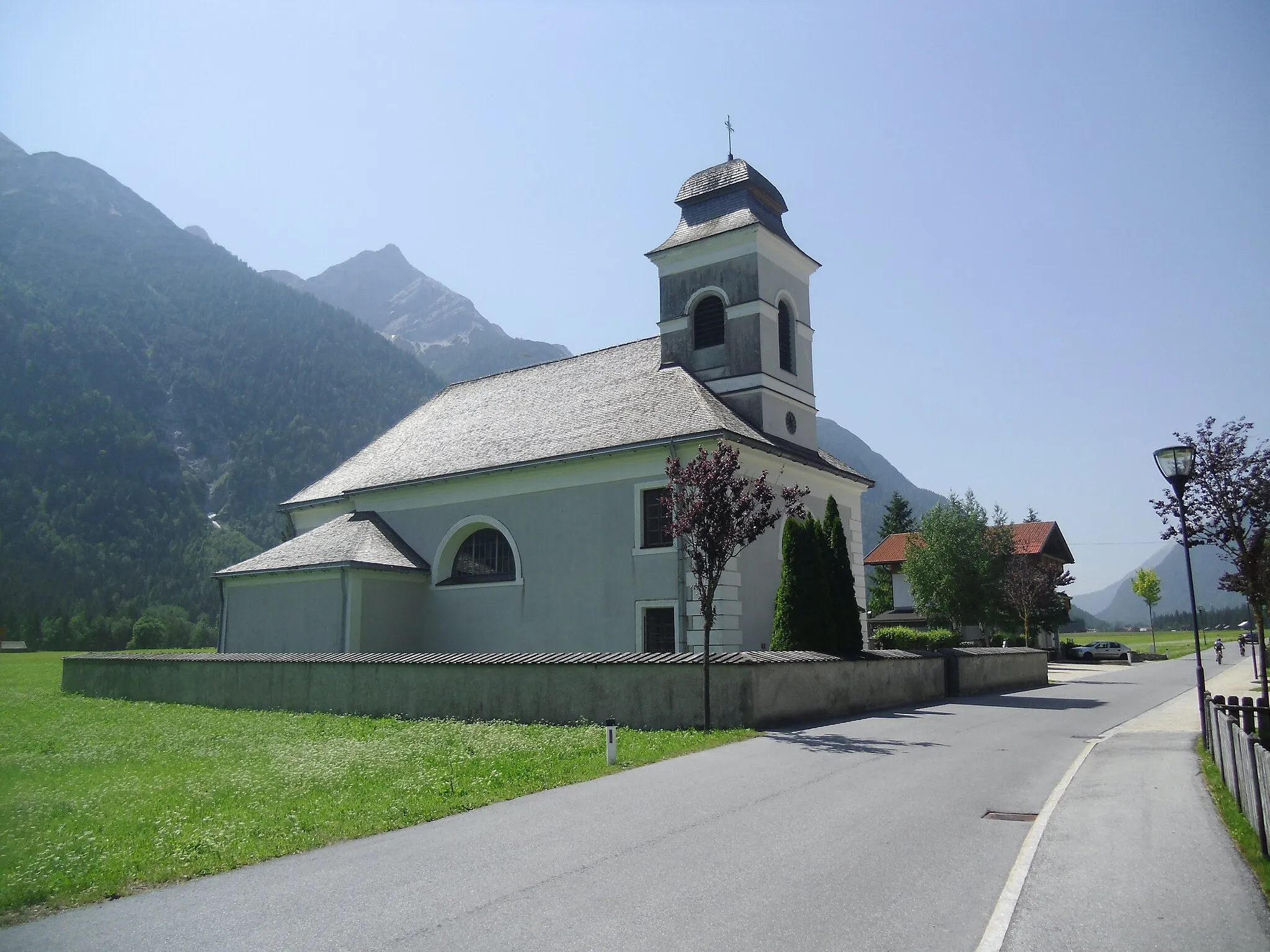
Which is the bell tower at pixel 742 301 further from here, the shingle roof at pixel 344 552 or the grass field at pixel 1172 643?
the grass field at pixel 1172 643

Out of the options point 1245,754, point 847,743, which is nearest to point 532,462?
point 847,743

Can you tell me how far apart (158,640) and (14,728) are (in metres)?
3.15

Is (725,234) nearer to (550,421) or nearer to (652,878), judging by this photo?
(550,421)

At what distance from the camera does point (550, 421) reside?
27.9 metres

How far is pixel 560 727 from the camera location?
1623cm

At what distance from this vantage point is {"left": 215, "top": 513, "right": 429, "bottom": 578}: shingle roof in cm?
2647

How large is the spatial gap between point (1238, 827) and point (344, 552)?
23822 mm

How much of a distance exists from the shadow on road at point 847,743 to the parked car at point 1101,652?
170ft

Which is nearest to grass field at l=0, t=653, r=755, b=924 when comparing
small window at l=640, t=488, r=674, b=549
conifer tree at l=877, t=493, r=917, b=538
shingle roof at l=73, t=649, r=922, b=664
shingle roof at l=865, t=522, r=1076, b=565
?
shingle roof at l=73, t=649, r=922, b=664

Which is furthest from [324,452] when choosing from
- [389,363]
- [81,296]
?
[81,296]

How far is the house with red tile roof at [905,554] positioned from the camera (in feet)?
193

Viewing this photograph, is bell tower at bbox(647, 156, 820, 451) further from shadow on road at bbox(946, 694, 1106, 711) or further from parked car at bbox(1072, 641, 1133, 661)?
parked car at bbox(1072, 641, 1133, 661)

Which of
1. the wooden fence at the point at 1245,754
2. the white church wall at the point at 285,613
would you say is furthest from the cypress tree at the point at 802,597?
the white church wall at the point at 285,613

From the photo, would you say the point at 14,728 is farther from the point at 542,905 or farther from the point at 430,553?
the point at 542,905
